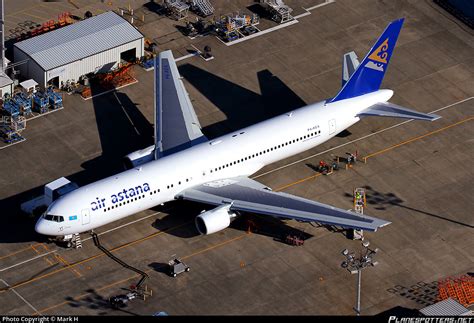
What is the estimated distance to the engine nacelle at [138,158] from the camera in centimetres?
13175

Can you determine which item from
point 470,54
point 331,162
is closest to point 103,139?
point 331,162

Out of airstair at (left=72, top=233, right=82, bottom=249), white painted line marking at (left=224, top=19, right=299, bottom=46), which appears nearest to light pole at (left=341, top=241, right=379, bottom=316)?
airstair at (left=72, top=233, right=82, bottom=249)

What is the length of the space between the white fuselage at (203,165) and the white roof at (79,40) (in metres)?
23.1

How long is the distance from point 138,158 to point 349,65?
2664 cm

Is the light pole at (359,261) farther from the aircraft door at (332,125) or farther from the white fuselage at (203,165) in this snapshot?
the aircraft door at (332,125)

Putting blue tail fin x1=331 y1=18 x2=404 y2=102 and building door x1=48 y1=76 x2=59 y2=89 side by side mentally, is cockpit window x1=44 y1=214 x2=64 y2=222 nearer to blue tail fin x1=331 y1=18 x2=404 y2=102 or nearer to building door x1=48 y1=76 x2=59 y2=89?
building door x1=48 y1=76 x2=59 y2=89

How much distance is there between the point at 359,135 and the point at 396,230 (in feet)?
54.0

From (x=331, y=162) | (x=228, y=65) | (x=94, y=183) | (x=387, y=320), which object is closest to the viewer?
(x=387, y=320)

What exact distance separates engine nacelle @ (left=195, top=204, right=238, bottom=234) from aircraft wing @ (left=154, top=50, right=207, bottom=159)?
10.6 m

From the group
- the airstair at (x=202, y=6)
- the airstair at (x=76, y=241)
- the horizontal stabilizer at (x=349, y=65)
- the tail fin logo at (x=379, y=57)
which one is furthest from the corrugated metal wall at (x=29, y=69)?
the tail fin logo at (x=379, y=57)

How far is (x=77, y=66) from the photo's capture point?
145250 mm

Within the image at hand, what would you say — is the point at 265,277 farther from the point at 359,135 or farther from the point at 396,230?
the point at 359,135

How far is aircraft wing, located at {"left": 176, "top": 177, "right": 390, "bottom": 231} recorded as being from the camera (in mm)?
121250

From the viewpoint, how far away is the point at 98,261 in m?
124
